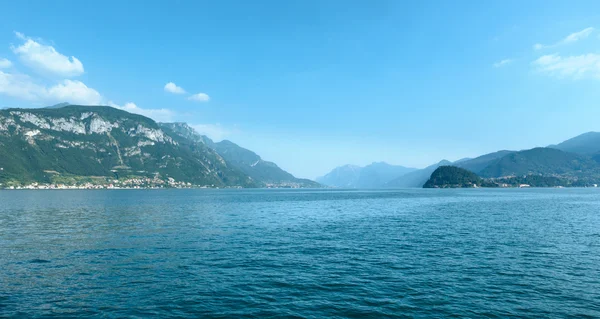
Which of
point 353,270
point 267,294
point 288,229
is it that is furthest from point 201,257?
point 288,229

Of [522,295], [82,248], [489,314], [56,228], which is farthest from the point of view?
[56,228]

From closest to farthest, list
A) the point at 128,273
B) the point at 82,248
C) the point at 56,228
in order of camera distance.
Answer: the point at 128,273 < the point at 82,248 < the point at 56,228

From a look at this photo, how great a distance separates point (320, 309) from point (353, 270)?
1205 centimetres

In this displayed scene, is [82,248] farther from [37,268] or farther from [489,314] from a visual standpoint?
[489,314]

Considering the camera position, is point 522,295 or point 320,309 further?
point 522,295

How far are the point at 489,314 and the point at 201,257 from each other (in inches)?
1308

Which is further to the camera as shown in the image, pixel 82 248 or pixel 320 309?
pixel 82 248

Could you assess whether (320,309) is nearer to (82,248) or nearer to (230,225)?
(82,248)

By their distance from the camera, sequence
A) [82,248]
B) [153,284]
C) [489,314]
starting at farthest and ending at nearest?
[82,248] → [153,284] → [489,314]

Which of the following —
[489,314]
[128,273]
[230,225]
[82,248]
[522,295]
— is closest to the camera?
[489,314]

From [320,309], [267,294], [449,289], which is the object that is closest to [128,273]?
[267,294]

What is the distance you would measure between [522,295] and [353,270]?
52.1 ft

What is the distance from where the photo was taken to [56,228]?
66625 millimetres

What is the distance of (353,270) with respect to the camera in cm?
3647
